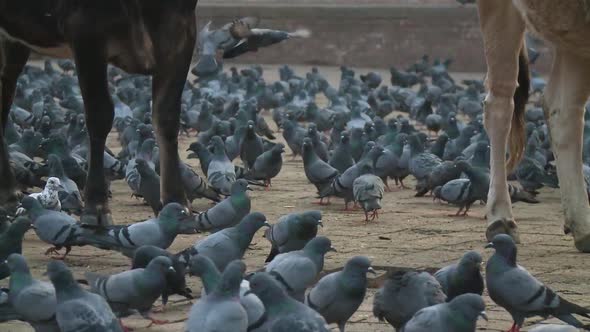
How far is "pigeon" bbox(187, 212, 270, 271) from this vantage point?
824 cm

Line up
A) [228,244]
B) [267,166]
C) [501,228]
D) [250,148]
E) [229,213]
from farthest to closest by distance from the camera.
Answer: [250,148], [267,166], [501,228], [229,213], [228,244]

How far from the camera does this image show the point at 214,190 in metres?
12.4

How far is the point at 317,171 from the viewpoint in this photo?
13.0 metres

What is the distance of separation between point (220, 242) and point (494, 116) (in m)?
2.54

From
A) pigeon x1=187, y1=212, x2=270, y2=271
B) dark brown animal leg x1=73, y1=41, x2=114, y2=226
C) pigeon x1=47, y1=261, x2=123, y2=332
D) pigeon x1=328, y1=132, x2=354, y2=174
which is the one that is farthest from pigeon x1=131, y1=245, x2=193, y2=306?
pigeon x1=328, y1=132, x2=354, y2=174

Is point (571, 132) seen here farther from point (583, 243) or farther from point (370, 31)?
point (370, 31)

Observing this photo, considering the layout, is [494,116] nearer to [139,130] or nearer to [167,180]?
[167,180]

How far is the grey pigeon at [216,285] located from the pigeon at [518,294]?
118 cm

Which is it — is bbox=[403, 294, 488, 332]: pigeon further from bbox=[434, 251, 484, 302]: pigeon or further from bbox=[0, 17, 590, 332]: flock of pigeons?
bbox=[434, 251, 484, 302]: pigeon

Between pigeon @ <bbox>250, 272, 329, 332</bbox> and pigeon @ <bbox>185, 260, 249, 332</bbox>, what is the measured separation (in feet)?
0.32

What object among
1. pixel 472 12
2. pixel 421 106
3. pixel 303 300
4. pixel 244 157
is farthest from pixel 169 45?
pixel 472 12

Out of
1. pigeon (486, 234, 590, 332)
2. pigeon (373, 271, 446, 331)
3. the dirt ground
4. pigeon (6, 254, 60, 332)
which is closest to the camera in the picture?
pigeon (6, 254, 60, 332)

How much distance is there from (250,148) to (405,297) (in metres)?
7.55

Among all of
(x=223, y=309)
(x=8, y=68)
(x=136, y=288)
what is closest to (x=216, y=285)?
(x=223, y=309)
